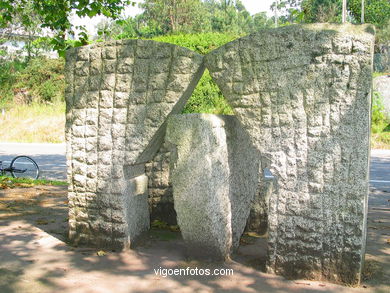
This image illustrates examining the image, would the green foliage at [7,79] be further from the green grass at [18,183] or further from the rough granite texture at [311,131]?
the rough granite texture at [311,131]

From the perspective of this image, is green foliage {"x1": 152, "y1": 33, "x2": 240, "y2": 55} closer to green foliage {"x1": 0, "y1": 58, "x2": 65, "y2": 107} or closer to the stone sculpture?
green foliage {"x1": 0, "y1": 58, "x2": 65, "y2": 107}

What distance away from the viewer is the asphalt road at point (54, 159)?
946 centimetres

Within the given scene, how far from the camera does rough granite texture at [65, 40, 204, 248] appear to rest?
14.9ft

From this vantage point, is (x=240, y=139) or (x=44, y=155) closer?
(x=240, y=139)

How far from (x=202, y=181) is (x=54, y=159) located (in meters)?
9.60

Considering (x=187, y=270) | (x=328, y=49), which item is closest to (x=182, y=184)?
(x=187, y=270)

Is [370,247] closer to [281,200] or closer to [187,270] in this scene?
[281,200]

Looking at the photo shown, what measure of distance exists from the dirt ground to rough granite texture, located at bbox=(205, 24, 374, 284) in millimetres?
293

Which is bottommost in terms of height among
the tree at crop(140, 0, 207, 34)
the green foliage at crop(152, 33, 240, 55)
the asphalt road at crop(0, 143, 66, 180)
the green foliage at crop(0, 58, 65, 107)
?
the asphalt road at crop(0, 143, 66, 180)

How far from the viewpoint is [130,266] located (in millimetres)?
4395

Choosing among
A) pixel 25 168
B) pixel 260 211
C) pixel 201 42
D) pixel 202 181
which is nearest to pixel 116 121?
pixel 202 181

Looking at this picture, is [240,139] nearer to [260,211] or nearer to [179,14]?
[260,211]

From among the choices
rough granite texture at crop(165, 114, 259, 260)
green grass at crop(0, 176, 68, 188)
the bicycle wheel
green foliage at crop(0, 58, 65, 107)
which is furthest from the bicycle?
green foliage at crop(0, 58, 65, 107)

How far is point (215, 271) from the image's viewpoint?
420cm
